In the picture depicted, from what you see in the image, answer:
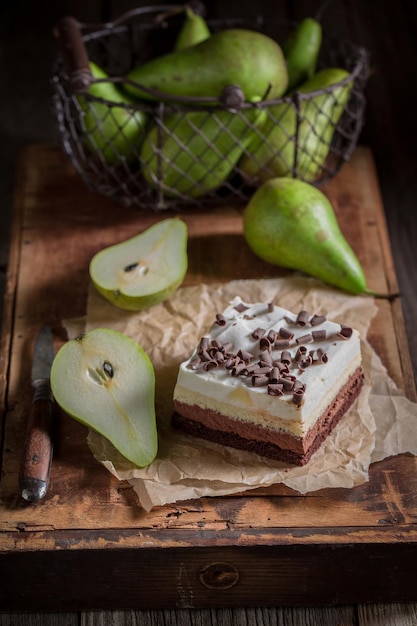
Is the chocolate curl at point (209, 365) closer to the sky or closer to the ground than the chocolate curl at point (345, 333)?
closer to the ground

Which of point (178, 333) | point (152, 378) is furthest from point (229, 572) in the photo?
point (178, 333)

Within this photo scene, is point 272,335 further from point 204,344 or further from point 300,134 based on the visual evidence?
point 300,134

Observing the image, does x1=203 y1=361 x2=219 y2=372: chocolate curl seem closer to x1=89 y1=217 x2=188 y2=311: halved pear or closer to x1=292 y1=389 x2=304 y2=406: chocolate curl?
x1=292 y1=389 x2=304 y2=406: chocolate curl

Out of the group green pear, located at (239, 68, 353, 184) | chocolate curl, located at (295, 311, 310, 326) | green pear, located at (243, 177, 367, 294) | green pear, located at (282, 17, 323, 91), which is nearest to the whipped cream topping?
chocolate curl, located at (295, 311, 310, 326)

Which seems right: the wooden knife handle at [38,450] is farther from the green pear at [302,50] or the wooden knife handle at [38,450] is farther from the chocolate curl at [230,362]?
the green pear at [302,50]

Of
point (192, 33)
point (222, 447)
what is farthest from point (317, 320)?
point (192, 33)

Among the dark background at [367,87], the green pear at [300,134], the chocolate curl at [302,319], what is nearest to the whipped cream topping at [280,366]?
the chocolate curl at [302,319]
